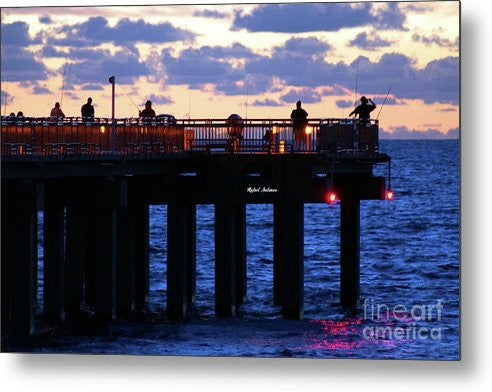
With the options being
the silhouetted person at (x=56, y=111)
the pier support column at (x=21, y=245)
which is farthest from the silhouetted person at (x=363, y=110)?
the pier support column at (x=21, y=245)

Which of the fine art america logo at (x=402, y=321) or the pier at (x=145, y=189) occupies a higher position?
the pier at (x=145, y=189)

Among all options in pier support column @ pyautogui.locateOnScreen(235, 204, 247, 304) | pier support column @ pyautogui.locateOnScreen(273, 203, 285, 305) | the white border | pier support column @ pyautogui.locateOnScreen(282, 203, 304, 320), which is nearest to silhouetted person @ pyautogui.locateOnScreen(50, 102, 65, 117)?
pier support column @ pyautogui.locateOnScreen(282, 203, 304, 320)

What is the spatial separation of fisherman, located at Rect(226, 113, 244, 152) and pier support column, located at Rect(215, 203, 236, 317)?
113 centimetres

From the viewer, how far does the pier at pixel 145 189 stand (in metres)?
33.2

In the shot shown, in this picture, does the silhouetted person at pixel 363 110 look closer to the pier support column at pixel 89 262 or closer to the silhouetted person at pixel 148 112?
the silhouetted person at pixel 148 112

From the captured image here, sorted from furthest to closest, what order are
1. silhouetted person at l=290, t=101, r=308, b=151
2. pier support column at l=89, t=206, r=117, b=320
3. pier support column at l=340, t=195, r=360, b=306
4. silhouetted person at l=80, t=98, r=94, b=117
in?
pier support column at l=340, t=195, r=360, b=306, silhouetted person at l=80, t=98, r=94, b=117, silhouetted person at l=290, t=101, r=308, b=151, pier support column at l=89, t=206, r=117, b=320

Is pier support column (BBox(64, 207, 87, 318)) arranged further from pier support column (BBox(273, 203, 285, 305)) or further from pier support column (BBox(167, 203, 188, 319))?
pier support column (BBox(273, 203, 285, 305))

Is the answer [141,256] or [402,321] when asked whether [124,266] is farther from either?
[402,321]

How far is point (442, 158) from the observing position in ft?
392

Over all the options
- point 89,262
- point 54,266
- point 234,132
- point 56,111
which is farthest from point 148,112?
point 54,266

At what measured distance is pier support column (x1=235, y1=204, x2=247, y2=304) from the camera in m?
41.6

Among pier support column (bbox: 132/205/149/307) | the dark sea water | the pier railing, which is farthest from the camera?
pier support column (bbox: 132/205/149/307)

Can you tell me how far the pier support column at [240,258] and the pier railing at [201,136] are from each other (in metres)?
4.38

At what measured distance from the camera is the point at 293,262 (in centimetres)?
3675
